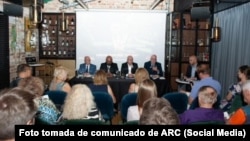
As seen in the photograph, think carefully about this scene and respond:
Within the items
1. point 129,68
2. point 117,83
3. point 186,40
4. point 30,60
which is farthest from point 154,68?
point 30,60

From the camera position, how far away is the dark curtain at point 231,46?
23.6 feet

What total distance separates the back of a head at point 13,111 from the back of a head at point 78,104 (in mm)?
1963

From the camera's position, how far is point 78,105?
3.58m

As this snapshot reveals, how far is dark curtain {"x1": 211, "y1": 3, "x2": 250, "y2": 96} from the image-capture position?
7.18 metres

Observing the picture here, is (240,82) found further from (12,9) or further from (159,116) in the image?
(12,9)

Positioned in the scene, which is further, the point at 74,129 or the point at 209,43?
the point at 209,43

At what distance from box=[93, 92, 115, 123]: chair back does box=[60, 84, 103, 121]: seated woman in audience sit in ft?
3.20

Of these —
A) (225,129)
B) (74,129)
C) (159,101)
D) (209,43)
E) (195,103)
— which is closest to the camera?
(74,129)

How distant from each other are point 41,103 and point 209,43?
7.17 m

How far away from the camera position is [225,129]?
6.89 ft

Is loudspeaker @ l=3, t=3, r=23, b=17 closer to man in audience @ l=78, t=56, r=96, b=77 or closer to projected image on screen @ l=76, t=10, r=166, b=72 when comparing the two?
man in audience @ l=78, t=56, r=96, b=77

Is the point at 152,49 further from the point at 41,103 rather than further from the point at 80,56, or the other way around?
the point at 41,103

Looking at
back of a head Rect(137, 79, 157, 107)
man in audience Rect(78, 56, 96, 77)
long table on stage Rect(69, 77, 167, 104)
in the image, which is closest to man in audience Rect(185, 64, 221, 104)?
back of a head Rect(137, 79, 157, 107)

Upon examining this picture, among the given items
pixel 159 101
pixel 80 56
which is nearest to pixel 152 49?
pixel 80 56
